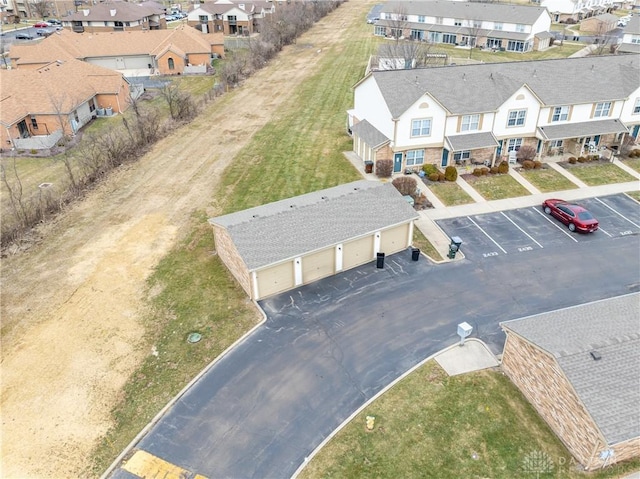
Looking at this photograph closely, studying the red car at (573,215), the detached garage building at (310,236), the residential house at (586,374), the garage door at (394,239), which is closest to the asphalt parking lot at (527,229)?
the red car at (573,215)

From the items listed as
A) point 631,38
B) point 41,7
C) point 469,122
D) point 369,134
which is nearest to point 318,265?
point 369,134

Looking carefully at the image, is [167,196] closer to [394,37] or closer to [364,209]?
[364,209]

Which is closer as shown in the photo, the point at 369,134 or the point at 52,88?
the point at 369,134

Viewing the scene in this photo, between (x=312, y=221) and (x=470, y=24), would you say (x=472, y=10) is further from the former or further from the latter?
(x=312, y=221)

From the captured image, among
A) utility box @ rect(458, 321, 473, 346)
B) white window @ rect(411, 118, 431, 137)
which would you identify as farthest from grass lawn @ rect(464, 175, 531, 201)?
utility box @ rect(458, 321, 473, 346)

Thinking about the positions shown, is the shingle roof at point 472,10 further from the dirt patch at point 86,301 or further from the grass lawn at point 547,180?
the dirt patch at point 86,301

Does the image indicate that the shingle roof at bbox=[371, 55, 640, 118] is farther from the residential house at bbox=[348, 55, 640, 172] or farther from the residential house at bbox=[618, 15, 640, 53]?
the residential house at bbox=[618, 15, 640, 53]
